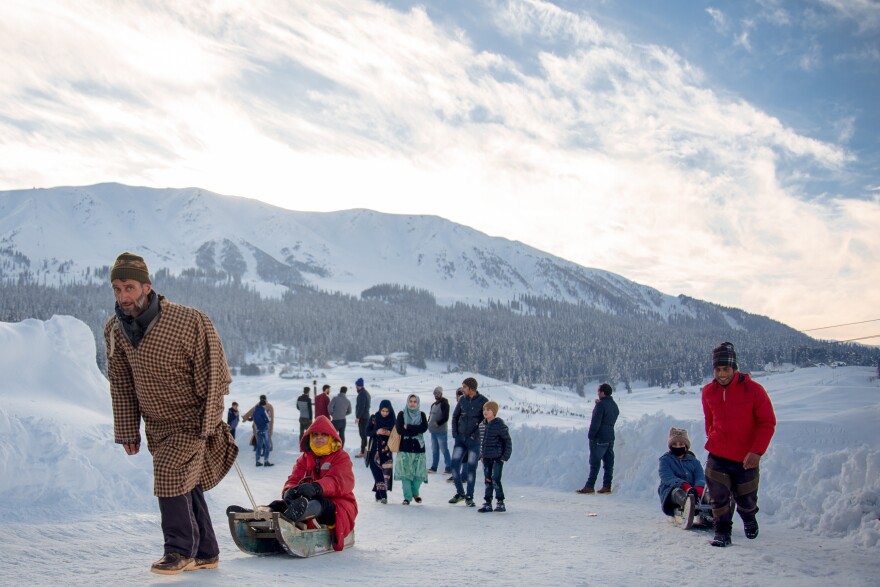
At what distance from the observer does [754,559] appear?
232 inches

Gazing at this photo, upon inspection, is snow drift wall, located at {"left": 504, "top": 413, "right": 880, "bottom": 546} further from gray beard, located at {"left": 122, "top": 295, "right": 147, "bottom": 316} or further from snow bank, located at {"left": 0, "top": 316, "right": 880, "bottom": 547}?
gray beard, located at {"left": 122, "top": 295, "right": 147, "bottom": 316}

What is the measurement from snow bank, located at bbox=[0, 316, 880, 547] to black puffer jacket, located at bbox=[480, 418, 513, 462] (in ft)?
8.70

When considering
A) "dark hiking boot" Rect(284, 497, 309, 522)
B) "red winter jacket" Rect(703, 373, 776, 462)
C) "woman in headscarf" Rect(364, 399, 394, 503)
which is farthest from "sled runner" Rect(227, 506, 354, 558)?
"woman in headscarf" Rect(364, 399, 394, 503)

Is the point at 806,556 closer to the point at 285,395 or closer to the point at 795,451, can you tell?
the point at 795,451

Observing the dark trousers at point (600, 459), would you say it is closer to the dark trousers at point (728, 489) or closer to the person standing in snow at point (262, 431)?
the dark trousers at point (728, 489)

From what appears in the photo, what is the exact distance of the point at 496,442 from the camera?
9609 millimetres

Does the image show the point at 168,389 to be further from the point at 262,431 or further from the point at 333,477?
the point at 262,431

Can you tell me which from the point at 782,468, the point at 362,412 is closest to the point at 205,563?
the point at 782,468

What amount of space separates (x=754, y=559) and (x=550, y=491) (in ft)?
22.1

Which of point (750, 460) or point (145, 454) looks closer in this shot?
point (750, 460)

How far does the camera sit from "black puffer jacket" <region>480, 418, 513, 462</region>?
9.55 metres

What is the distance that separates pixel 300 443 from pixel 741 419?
484 cm

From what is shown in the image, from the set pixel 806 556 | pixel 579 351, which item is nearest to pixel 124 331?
pixel 806 556

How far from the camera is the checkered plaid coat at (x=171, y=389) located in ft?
14.7
